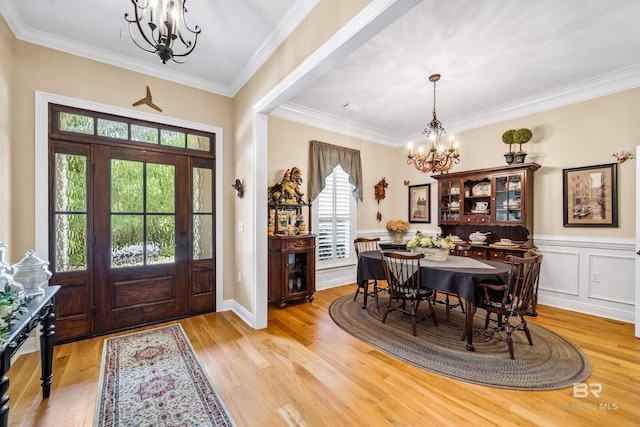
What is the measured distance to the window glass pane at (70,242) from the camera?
279 cm

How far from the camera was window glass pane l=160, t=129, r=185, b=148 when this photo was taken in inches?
132

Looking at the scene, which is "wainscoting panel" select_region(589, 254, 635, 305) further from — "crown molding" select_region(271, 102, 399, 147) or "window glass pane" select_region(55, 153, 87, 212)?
"window glass pane" select_region(55, 153, 87, 212)

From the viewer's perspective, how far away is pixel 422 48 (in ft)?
A: 9.30

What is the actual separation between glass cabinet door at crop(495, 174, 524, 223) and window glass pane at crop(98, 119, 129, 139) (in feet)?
17.2

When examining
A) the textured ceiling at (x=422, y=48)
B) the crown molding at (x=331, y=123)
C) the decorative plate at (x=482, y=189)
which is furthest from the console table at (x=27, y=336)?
the decorative plate at (x=482, y=189)

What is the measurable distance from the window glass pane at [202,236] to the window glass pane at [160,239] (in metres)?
0.27

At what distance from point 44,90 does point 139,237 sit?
1.72 meters

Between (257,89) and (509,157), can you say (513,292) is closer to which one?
(509,157)

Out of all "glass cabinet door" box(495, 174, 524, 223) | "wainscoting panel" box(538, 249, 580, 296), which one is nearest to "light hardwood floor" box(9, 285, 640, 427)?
"wainscoting panel" box(538, 249, 580, 296)

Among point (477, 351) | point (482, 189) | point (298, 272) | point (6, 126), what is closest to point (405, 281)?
point (477, 351)

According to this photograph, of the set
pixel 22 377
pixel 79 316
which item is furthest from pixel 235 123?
pixel 22 377

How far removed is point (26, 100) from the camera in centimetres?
262

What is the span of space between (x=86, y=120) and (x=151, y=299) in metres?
2.14

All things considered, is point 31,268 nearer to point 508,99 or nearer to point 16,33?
point 16,33
